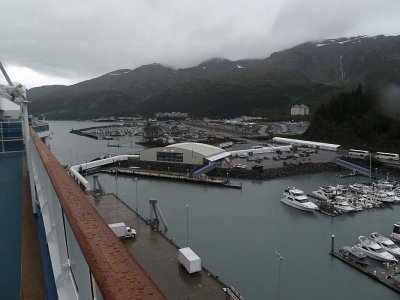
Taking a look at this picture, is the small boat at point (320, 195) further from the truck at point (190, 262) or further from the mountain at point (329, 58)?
the mountain at point (329, 58)

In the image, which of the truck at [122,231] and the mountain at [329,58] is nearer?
the truck at [122,231]

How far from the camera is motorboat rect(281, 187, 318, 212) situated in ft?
27.4

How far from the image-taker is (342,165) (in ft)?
44.7

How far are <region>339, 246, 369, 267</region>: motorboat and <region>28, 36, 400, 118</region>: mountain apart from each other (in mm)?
28534

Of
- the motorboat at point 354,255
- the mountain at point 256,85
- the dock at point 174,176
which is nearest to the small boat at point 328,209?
the motorboat at point 354,255

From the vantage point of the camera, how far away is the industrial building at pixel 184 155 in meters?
13.3

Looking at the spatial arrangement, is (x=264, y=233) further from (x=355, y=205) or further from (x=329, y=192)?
(x=329, y=192)

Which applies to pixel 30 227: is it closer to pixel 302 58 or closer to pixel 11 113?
pixel 11 113

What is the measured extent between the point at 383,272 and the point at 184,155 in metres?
9.03

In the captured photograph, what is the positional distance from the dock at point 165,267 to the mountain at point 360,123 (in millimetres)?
13598

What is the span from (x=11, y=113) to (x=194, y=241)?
4.32 m

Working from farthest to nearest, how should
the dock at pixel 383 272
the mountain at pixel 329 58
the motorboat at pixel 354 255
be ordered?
1. the mountain at pixel 329 58
2. the motorboat at pixel 354 255
3. the dock at pixel 383 272

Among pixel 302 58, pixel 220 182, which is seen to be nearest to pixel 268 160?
pixel 220 182

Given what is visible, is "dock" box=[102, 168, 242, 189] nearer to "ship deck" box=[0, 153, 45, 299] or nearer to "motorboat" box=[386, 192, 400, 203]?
"motorboat" box=[386, 192, 400, 203]
